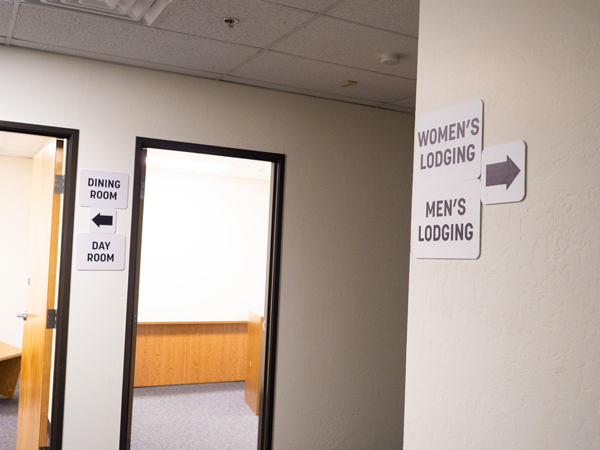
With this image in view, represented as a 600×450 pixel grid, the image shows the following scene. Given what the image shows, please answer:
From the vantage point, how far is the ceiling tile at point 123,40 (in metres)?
2.42

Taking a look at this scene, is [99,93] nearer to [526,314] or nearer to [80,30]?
[80,30]

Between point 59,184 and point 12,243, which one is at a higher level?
point 59,184

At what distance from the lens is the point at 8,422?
170 inches

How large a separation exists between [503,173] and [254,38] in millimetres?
1695

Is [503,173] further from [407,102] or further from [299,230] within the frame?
[407,102]

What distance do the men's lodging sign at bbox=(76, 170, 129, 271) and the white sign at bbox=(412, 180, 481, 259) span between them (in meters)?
2.04

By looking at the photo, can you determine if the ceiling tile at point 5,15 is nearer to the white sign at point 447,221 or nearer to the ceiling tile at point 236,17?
the ceiling tile at point 236,17

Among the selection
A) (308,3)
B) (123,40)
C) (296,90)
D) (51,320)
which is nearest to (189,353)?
(51,320)

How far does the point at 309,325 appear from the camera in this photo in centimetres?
354

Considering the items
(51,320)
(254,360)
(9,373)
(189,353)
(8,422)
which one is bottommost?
(8,422)

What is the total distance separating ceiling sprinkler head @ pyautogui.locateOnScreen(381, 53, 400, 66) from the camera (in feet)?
8.85

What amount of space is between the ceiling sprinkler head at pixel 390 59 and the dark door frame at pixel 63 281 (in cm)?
168

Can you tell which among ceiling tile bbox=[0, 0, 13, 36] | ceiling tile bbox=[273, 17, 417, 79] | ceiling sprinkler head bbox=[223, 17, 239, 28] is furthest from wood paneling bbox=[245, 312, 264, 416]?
ceiling tile bbox=[0, 0, 13, 36]

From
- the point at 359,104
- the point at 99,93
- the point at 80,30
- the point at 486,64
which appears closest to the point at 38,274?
the point at 99,93
